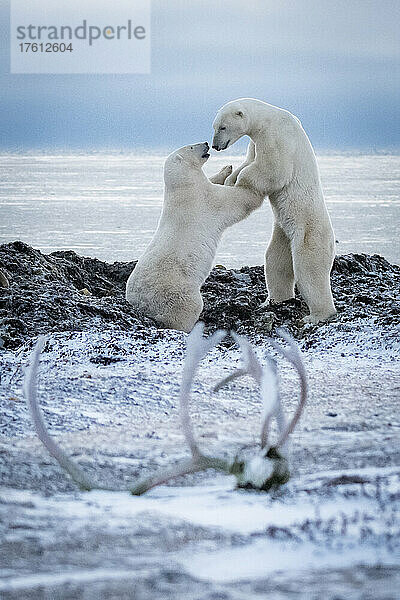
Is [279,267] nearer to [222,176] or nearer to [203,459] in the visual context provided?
[222,176]

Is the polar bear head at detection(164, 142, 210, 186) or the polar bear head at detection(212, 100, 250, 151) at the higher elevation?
the polar bear head at detection(212, 100, 250, 151)

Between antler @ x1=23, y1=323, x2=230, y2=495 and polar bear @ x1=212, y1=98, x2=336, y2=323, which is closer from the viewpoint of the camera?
antler @ x1=23, y1=323, x2=230, y2=495

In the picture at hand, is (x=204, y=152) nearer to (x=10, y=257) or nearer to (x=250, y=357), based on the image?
(x=10, y=257)

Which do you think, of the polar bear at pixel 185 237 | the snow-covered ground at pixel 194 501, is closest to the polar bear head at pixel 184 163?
the polar bear at pixel 185 237

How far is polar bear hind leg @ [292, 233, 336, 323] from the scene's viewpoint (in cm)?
464

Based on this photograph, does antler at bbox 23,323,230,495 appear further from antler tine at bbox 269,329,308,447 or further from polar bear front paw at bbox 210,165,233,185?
polar bear front paw at bbox 210,165,233,185

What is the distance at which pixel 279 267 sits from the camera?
16.6 feet

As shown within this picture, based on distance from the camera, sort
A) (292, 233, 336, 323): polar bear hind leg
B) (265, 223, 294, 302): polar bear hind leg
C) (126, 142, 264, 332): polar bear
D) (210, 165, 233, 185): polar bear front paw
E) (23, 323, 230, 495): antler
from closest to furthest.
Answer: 1. (23, 323, 230, 495): antler
2. (126, 142, 264, 332): polar bear
3. (292, 233, 336, 323): polar bear hind leg
4. (210, 165, 233, 185): polar bear front paw
5. (265, 223, 294, 302): polar bear hind leg

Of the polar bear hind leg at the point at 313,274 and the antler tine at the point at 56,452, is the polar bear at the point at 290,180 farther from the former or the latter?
the antler tine at the point at 56,452

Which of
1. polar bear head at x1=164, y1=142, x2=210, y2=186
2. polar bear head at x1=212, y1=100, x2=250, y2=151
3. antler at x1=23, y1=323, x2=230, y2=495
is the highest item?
polar bear head at x1=212, y1=100, x2=250, y2=151

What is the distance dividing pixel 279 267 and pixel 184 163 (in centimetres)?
100

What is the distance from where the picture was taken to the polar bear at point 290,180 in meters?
4.50

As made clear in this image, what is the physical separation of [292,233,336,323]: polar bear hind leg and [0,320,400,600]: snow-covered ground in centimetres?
114

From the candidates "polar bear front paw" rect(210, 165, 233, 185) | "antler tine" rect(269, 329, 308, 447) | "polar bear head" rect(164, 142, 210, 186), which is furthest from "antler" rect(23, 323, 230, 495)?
"polar bear front paw" rect(210, 165, 233, 185)
